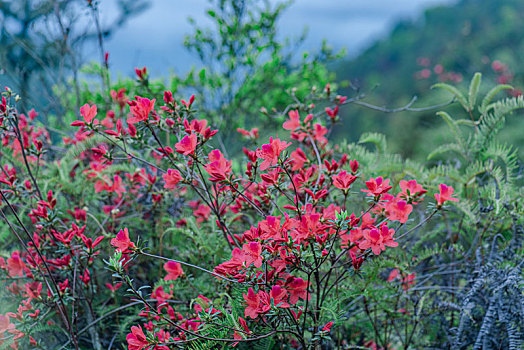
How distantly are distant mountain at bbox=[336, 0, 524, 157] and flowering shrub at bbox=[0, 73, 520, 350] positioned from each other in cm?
465

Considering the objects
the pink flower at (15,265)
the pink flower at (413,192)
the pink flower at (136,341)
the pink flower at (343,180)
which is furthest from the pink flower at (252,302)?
→ the pink flower at (15,265)

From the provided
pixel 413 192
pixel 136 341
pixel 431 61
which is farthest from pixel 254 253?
pixel 431 61

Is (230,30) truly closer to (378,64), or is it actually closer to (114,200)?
(114,200)

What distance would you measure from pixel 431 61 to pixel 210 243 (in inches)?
702

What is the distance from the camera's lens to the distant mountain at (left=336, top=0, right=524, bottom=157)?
33.0ft

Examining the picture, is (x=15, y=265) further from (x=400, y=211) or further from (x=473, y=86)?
(x=473, y=86)

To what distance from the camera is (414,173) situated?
1.93 m

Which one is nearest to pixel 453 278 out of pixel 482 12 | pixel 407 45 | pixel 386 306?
pixel 386 306

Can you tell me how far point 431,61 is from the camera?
1745 cm

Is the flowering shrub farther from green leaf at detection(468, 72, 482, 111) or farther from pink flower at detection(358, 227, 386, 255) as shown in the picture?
green leaf at detection(468, 72, 482, 111)

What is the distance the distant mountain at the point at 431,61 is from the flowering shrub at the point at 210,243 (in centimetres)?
465

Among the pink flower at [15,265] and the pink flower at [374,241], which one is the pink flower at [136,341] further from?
the pink flower at [15,265]

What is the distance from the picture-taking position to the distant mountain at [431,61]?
10.0 metres

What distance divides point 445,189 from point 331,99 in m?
1.02
